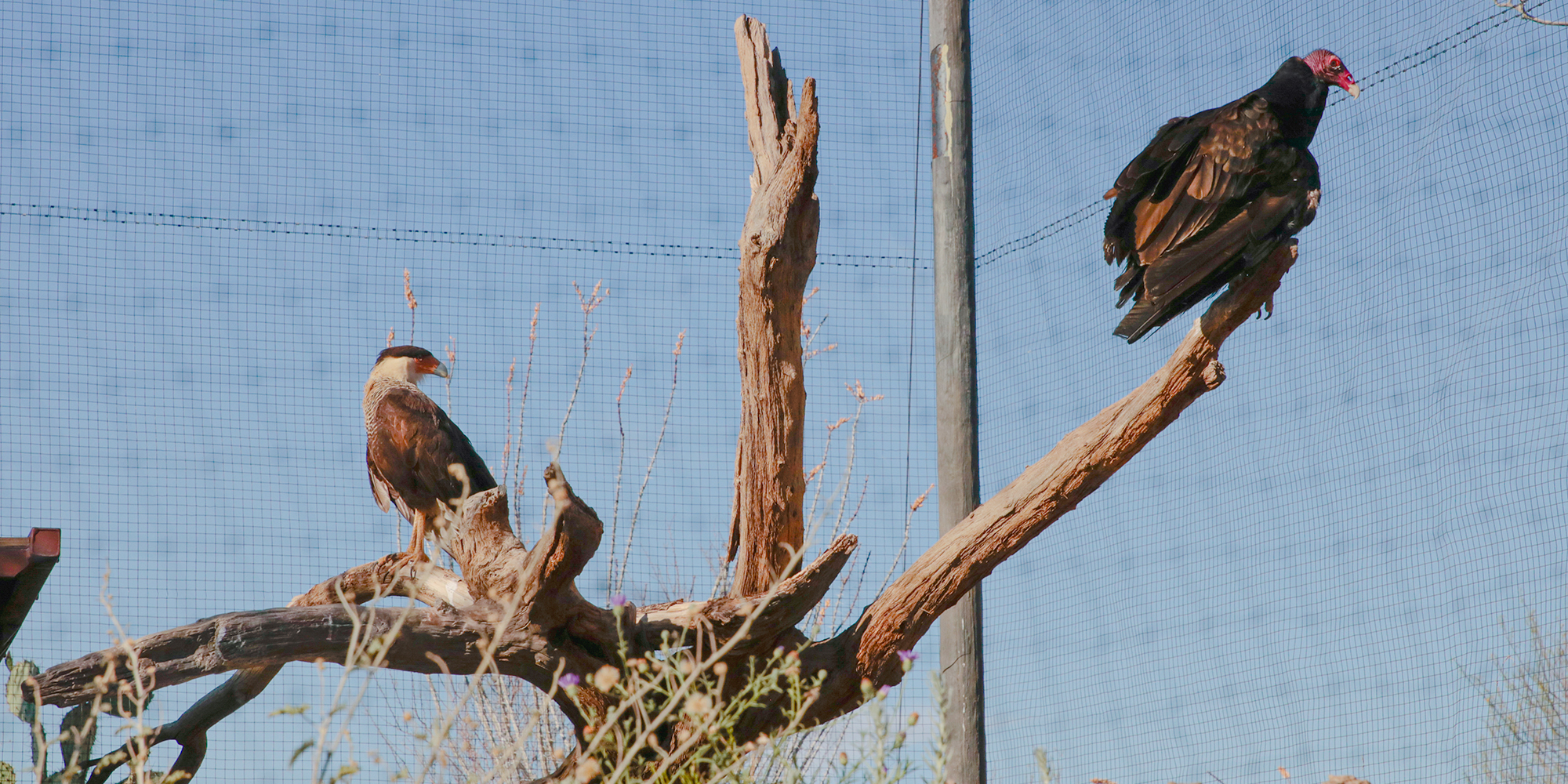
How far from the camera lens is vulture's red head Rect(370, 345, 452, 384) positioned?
12.8 feet

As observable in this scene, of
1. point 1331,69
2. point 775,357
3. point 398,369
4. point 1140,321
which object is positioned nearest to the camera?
point 1140,321

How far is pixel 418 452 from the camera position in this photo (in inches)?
136

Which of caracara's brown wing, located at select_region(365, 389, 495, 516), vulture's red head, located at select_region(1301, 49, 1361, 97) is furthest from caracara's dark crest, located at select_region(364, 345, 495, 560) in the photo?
vulture's red head, located at select_region(1301, 49, 1361, 97)

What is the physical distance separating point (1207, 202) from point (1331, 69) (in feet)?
2.59

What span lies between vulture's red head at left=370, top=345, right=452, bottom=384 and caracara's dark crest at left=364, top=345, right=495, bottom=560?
6.2 inches

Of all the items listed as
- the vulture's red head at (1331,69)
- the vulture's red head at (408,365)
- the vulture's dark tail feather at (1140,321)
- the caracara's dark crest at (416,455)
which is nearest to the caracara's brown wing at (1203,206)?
the vulture's dark tail feather at (1140,321)

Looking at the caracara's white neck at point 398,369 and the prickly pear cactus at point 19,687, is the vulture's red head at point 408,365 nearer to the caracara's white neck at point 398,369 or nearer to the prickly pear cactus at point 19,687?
the caracara's white neck at point 398,369

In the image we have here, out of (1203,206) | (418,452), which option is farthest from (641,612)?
(418,452)

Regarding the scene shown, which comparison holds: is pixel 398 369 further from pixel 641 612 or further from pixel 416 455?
pixel 641 612

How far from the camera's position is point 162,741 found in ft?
8.09

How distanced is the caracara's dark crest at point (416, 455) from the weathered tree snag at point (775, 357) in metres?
1.01

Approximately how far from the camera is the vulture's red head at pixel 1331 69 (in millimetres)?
2927

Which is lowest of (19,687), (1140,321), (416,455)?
(19,687)

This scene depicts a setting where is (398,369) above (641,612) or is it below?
above
